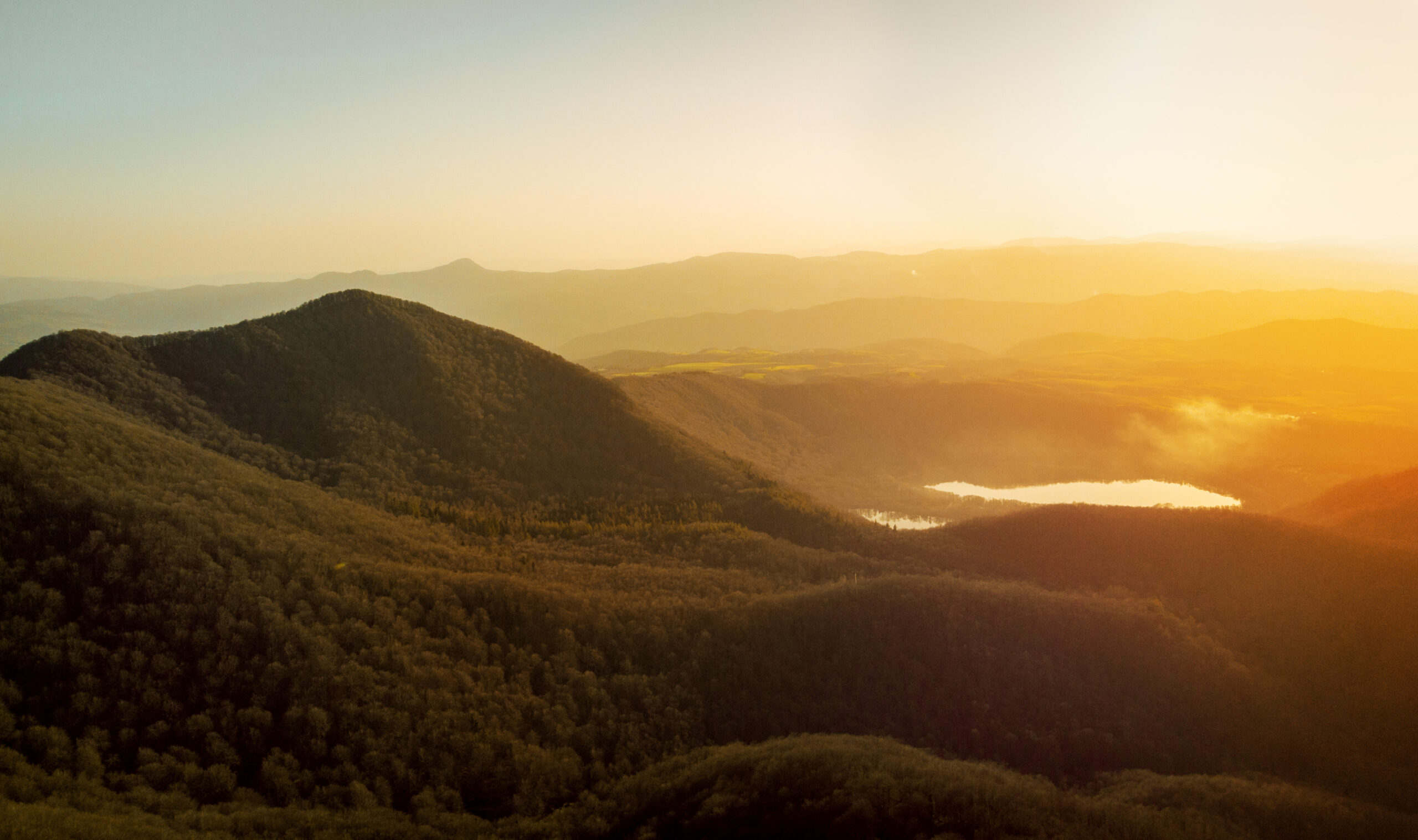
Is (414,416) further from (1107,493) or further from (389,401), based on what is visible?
(1107,493)

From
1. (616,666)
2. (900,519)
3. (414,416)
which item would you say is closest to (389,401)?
(414,416)

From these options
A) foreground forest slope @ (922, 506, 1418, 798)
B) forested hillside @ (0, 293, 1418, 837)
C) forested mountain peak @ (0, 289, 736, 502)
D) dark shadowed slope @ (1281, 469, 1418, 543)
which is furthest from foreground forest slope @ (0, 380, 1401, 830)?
dark shadowed slope @ (1281, 469, 1418, 543)

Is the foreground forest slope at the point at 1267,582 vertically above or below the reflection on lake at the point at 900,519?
above

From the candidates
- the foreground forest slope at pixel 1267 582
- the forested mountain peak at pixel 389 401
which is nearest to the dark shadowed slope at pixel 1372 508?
the foreground forest slope at pixel 1267 582

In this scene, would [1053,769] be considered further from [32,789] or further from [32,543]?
[32,543]

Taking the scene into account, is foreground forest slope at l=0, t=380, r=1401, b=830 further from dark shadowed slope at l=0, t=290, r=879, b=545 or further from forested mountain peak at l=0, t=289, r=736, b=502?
forested mountain peak at l=0, t=289, r=736, b=502

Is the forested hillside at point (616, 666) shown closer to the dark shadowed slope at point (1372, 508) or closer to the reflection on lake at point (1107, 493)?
the dark shadowed slope at point (1372, 508)
